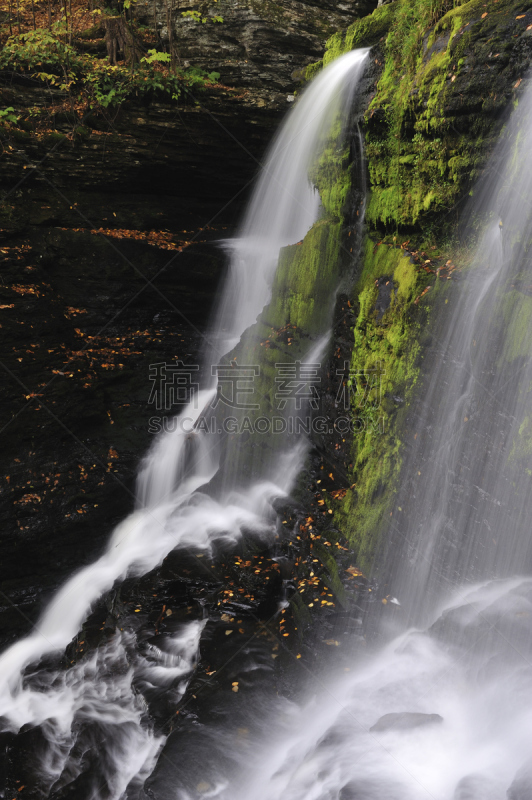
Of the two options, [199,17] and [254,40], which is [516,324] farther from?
[199,17]

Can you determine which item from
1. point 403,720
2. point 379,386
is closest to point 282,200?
point 379,386

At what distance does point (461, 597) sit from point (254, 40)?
9.68 metres

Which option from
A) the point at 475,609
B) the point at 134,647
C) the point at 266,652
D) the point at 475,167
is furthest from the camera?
the point at 134,647

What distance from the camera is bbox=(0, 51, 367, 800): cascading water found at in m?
4.32

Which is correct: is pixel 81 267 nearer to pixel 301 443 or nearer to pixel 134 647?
pixel 301 443

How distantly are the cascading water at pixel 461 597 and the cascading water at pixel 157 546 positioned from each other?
1.28m

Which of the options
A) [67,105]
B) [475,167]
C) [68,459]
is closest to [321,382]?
[475,167]

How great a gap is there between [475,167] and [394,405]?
224 centimetres

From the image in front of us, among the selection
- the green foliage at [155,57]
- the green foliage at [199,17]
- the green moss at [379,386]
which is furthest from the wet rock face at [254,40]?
the green moss at [379,386]

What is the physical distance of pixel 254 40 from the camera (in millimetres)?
8648

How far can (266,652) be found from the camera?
15.0 ft

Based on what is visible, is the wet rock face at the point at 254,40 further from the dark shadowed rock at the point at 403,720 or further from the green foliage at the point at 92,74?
the dark shadowed rock at the point at 403,720

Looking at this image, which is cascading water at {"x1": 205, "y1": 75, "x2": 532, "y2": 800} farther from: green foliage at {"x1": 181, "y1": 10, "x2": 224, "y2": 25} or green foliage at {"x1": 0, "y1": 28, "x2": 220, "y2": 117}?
green foliage at {"x1": 181, "y1": 10, "x2": 224, "y2": 25}

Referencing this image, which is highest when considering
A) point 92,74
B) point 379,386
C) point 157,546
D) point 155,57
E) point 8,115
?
point 155,57
